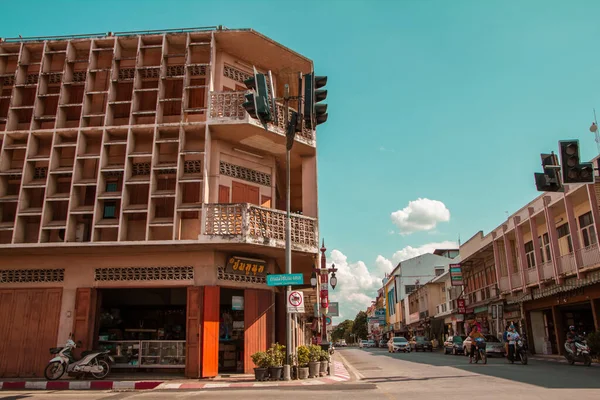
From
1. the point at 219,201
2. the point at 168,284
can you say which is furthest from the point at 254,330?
the point at 219,201

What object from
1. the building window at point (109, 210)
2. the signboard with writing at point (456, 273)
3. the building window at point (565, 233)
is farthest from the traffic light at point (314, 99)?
the signboard with writing at point (456, 273)

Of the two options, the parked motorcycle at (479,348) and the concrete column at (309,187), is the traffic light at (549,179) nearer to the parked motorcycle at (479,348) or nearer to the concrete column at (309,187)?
the concrete column at (309,187)

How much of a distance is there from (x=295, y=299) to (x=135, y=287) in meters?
6.04

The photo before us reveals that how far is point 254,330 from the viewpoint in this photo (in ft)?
55.1

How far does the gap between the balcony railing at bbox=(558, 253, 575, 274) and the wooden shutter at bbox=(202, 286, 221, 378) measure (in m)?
17.4

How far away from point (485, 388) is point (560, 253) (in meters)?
17.8

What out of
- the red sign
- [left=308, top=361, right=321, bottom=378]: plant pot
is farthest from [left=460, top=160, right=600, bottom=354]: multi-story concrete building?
[left=308, top=361, right=321, bottom=378]: plant pot

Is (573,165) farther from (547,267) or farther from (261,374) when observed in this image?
(547,267)

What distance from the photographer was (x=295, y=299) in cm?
1440

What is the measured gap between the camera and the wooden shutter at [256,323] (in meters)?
16.5

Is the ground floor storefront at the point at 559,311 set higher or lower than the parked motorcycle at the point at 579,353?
higher

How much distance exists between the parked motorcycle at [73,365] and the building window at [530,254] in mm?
24375

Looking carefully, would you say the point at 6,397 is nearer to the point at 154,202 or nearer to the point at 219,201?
the point at 154,202

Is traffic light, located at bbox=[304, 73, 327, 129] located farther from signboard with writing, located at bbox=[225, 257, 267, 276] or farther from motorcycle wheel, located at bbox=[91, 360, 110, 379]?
motorcycle wheel, located at bbox=[91, 360, 110, 379]
